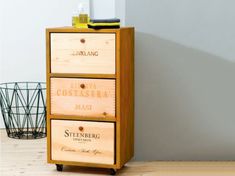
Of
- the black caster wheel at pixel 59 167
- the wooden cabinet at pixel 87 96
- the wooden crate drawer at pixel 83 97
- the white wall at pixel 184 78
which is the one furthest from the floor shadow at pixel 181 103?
the black caster wheel at pixel 59 167

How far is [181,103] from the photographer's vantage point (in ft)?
8.54

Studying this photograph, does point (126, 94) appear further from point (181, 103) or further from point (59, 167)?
point (59, 167)

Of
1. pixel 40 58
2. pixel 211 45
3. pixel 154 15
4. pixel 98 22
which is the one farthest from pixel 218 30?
pixel 40 58

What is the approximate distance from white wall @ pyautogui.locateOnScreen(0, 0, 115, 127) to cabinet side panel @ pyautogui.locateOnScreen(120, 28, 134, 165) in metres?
0.87

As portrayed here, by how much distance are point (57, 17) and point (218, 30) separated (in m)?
1.10

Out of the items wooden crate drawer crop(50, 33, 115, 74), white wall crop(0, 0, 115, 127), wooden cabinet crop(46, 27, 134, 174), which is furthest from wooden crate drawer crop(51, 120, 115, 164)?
white wall crop(0, 0, 115, 127)

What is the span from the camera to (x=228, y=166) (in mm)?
2555

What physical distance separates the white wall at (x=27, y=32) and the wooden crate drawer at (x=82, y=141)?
0.93m

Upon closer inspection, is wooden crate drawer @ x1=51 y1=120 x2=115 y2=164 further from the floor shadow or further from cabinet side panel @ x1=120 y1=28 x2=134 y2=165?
the floor shadow

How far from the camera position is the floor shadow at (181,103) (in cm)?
258

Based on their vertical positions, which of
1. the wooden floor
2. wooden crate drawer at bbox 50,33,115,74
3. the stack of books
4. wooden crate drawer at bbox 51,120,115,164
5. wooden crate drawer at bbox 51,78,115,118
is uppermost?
the stack of books

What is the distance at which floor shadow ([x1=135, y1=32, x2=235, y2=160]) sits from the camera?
102 inches

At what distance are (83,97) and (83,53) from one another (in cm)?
19

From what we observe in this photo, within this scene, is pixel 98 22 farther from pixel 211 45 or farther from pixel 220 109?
pixel 220 109
